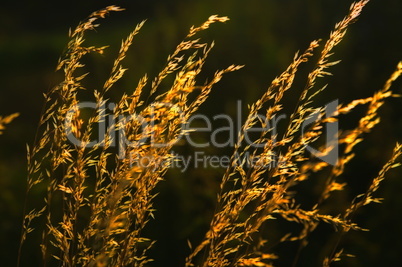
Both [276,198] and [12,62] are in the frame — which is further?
[12,62]

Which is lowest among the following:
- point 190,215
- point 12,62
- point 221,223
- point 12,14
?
point 190,215

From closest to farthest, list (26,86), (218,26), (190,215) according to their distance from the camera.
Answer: (190,215)
(218,26)
(26,86)

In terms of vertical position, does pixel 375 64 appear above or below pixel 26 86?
below

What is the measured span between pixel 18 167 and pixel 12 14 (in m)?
7.35

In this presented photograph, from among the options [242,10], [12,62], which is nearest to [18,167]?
[242,10]

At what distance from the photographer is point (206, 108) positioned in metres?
4.08

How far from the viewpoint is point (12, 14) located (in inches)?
416

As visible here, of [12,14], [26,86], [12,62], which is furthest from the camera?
[12,14]

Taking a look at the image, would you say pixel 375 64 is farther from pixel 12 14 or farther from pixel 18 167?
pixel 12 14

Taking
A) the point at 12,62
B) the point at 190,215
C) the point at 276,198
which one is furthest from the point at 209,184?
the point at 12,62

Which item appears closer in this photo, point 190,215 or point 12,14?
point 190,215

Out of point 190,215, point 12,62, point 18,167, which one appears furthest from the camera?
point 12,62

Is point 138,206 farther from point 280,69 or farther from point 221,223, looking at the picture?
point 280,69

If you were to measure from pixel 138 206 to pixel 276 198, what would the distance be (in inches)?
17.8
